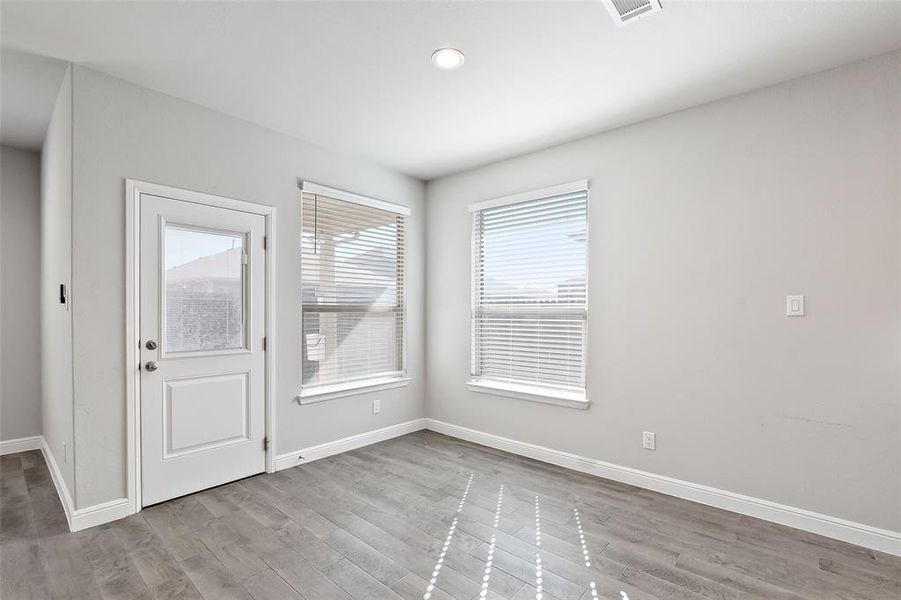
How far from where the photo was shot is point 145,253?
9.25 feet

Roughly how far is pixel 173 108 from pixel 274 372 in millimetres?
1992

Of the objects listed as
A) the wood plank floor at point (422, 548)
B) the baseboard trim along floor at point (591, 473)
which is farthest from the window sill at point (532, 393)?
the wood plank floor at point (422, 548)

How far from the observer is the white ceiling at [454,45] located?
2.10m

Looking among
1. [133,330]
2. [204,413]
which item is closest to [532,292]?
[204,413]

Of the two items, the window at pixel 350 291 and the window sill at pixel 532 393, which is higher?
the window at pixel 350 291

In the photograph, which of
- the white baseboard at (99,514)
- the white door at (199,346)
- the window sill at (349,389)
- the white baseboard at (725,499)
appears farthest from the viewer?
the window sill at (349,389)

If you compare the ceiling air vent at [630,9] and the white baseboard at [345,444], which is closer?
the ceiling air vent at [630,9]

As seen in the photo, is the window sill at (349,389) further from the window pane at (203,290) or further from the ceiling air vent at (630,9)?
the ceiling air vent at (630,9)

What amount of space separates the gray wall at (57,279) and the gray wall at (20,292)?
0.60 feet

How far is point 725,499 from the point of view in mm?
2822

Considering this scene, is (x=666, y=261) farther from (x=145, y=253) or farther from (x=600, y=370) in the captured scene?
(x=145, y=253)

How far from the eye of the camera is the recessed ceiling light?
2.40m

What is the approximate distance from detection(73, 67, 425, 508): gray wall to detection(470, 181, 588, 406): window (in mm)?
1510

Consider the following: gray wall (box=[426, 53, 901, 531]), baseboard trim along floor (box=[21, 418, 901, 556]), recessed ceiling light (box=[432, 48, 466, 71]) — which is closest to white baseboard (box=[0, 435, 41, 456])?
baseboard trim along floor (box=[21, 418, 901, 556])
